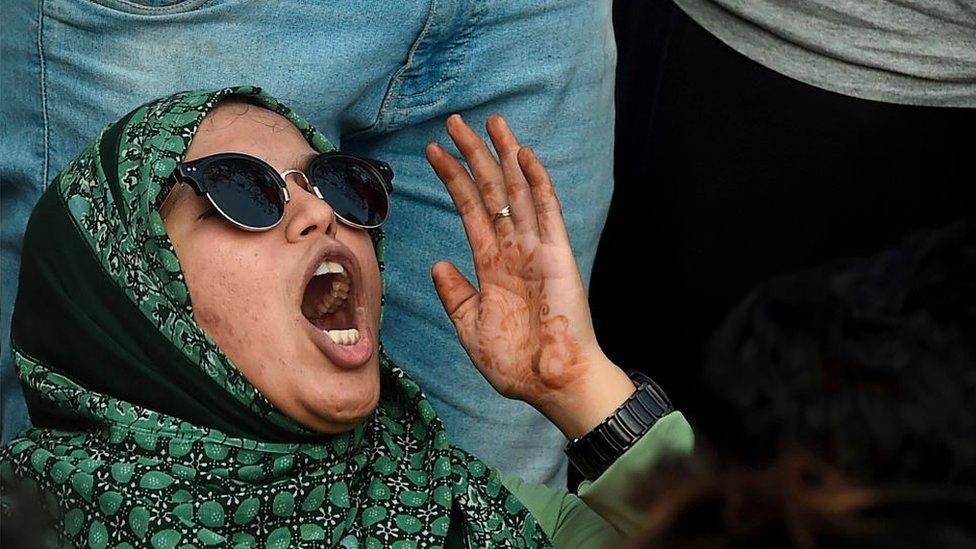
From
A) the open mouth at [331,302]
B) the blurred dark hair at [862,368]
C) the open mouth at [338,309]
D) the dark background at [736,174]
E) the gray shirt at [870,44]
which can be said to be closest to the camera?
the blurred dark hair at [862,368]

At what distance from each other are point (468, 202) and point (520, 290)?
188 millimetres

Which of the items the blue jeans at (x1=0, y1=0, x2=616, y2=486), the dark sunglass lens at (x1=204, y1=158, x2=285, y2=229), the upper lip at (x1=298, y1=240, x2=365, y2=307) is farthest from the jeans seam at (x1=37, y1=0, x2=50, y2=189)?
the upper lip at (x1=298, y1=240, x2=365, y2=307)

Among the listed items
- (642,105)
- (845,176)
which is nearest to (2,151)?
(642,105)

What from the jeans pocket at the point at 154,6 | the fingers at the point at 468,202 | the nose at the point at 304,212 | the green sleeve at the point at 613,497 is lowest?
the green sleeve at the point at 613,497

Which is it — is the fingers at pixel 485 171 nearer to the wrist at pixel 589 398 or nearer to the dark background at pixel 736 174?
the wrist at pixel 589 398

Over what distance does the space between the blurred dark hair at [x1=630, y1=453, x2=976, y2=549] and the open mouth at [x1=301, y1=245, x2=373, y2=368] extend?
41.1 inches

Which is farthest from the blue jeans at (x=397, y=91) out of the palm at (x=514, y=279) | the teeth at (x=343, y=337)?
the teeth at (x=343, y=337)

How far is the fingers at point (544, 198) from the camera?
226cm

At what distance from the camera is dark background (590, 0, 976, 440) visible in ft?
8.69

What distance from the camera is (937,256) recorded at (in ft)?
4.51

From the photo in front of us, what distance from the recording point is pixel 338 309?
7.29 ft

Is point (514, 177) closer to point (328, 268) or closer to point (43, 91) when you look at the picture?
point (328, 268)

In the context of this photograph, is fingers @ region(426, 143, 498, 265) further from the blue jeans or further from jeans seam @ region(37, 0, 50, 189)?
jeans seam @ region(37, 0, 50, 189)

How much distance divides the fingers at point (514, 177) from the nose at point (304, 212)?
1.06ft
